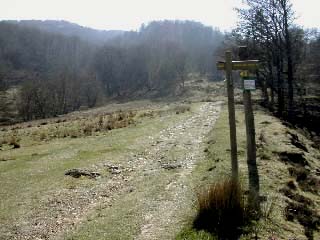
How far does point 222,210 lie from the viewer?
934cm

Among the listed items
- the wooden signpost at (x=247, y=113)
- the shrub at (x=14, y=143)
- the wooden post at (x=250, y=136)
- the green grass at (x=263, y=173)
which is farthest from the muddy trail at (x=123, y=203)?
the shrub at (x=14, y=143)

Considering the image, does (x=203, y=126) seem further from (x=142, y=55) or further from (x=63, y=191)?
(x=142, y=55)

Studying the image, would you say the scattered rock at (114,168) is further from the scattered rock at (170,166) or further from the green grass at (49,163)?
the scattered rock at (170,166)

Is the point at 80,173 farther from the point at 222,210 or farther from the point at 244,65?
the point at 222,210

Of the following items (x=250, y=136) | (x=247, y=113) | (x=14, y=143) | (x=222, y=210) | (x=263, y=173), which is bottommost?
(x=14, y=143)

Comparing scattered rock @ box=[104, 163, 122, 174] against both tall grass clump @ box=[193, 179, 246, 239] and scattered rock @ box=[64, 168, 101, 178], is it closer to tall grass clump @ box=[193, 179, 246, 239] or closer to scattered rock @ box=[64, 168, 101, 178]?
scattered rock @ box=[64, 168, 101, 178]

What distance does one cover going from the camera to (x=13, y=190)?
13.7 metres

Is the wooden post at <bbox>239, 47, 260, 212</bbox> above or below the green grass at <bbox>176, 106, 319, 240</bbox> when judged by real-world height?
above

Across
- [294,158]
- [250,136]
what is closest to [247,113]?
[250,136]

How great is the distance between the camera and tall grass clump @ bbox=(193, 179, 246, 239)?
9266mm

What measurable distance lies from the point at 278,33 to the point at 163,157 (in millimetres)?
25590

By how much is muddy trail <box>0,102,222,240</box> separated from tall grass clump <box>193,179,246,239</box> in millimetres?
664

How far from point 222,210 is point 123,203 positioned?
349 centimetres

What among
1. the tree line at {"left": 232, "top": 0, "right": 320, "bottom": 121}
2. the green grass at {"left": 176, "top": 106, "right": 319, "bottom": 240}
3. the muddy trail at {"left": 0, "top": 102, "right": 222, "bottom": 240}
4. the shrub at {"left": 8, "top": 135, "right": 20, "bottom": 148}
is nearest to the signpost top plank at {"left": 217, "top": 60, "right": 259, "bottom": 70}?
the green grass at {"left": 176, "top": 106, "right": 319, "bottom": 240}
